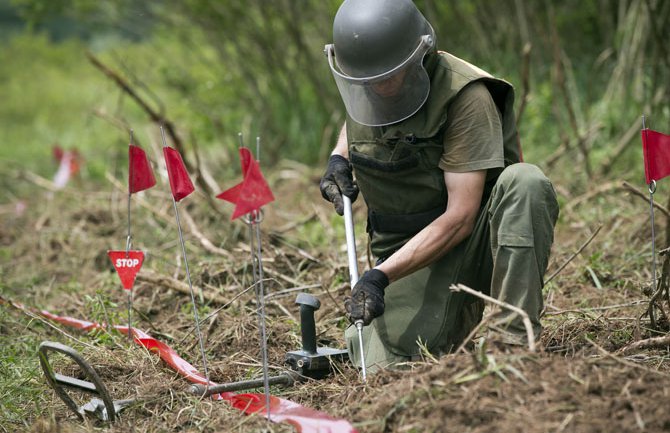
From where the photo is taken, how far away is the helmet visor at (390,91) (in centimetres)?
328

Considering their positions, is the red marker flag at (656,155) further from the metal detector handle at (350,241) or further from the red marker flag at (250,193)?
the red marker flag at (250,193)

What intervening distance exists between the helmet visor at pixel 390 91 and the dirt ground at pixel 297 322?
943 mm

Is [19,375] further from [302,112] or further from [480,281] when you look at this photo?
[302,112]

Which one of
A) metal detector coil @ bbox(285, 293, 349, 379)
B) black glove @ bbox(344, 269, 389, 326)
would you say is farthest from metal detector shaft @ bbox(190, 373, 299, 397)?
black glove @ bbox(344, 269, 389, 326)

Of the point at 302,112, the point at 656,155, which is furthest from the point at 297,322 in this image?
the point at 302,112

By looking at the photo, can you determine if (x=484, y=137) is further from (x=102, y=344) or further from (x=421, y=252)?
(x=102, y=344)

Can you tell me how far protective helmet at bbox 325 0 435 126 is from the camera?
322 centimetres

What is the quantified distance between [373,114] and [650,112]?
3.64 m

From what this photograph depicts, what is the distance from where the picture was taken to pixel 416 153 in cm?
345

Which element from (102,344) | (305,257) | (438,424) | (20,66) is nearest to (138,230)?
(305,257)

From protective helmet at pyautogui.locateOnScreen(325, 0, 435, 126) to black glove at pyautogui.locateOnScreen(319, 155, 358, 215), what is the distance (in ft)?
1.25

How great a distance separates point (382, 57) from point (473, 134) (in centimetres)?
46

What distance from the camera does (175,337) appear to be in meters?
4.17

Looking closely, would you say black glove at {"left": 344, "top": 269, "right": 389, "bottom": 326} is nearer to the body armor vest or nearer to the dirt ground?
the dirt ground
